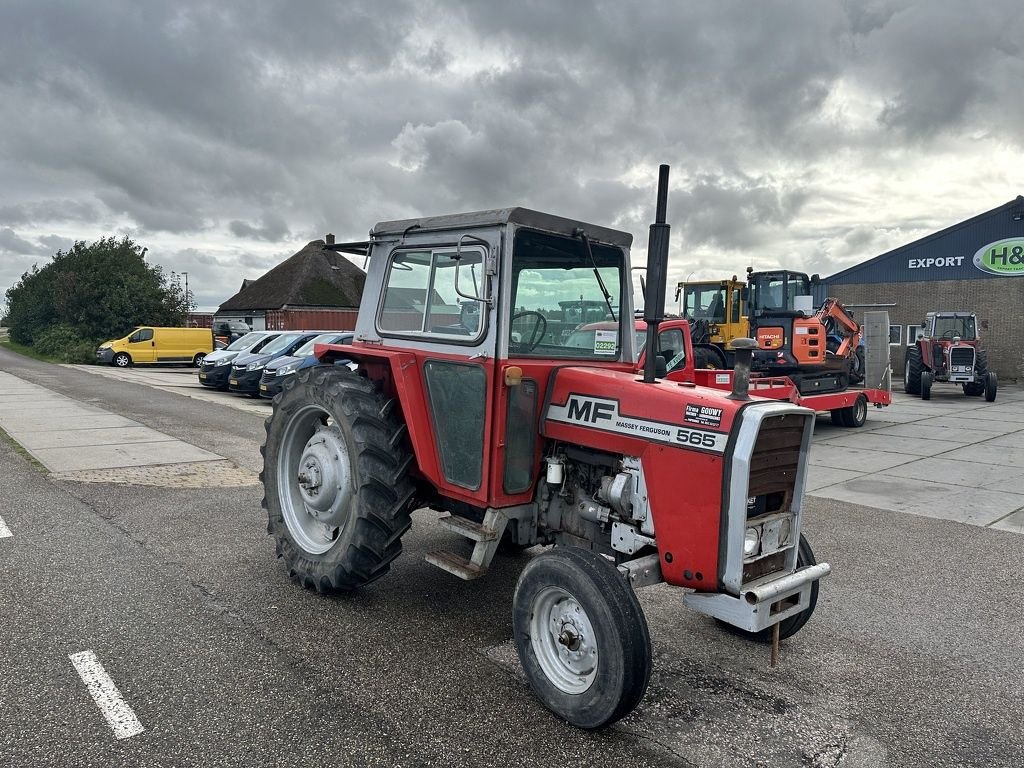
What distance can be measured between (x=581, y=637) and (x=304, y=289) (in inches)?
1549

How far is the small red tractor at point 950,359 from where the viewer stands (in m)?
19.2

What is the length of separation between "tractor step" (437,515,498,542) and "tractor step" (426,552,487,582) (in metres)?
0.13

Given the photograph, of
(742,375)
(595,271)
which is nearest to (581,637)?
(742,375)

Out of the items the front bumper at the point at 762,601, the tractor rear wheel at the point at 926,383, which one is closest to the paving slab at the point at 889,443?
the tractor rear wheel at the point at 926,383

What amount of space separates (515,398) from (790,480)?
4.52 feet

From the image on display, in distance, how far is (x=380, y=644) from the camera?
12.7ft

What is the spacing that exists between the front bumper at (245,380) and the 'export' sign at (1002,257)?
79.1ft

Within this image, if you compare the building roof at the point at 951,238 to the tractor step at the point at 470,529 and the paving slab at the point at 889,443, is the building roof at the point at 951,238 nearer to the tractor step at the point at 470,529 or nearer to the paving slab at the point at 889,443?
the paving slab at the point at 889,443

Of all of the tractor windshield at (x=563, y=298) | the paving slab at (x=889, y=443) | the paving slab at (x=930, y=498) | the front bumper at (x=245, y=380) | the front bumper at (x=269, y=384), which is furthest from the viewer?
the front bumper at (x=245, y=380)

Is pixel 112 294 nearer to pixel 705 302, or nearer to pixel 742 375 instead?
pixel 705 302

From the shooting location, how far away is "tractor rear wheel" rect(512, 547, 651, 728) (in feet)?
9.66

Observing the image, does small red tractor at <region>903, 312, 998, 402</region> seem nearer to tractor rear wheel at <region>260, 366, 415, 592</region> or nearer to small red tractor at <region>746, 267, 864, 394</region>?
small red tractor at <region>746, 267, 864, 394</region>

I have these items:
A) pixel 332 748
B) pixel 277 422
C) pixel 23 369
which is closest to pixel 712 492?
pixel 332 748

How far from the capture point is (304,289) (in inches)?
1582
